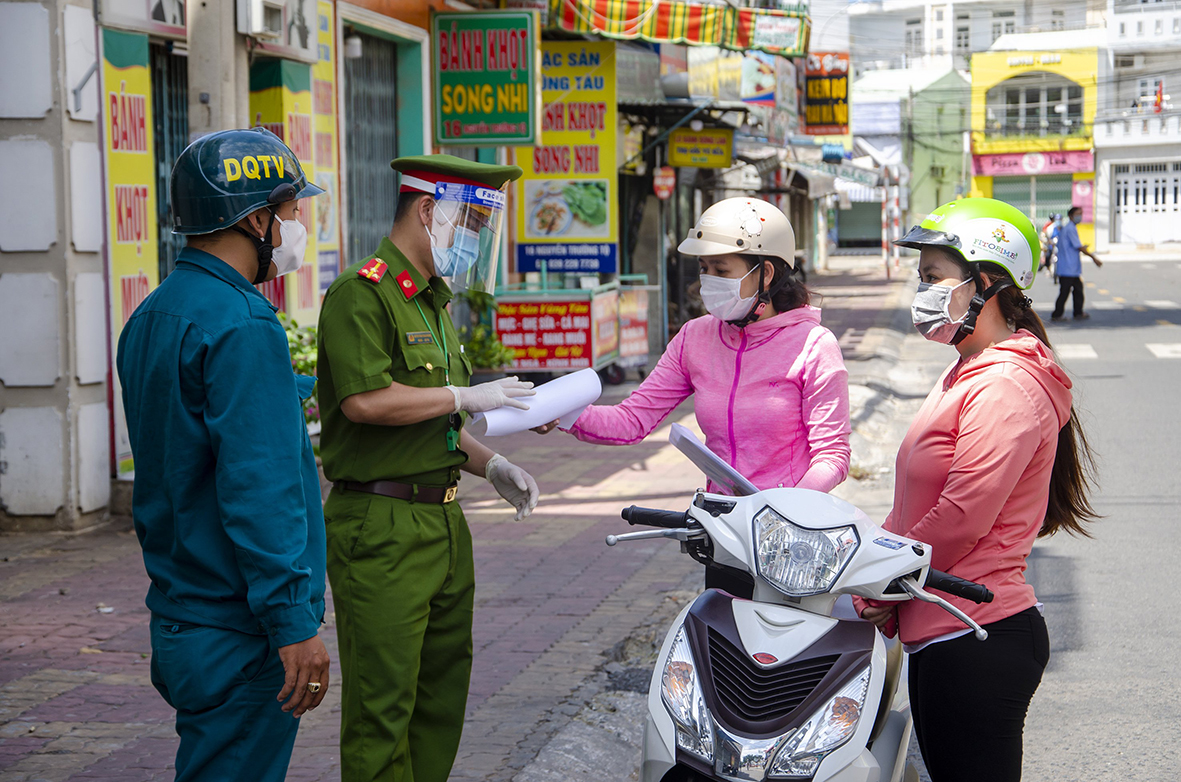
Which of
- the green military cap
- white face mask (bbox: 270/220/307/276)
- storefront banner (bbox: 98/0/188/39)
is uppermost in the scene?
storefront banner (bbox: 98/0/188/39)

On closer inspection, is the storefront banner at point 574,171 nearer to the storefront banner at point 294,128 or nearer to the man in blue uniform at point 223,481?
the storefront banner at point 294,128

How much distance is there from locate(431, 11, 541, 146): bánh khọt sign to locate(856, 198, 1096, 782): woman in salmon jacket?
918 centimetres

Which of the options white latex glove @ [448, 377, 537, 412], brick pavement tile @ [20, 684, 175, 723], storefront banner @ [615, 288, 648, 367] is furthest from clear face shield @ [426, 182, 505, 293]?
storefront banner @ [615, 288, 648, 367]

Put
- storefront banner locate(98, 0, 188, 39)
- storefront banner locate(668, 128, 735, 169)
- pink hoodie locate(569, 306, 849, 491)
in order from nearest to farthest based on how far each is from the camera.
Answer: pink hoodie locate(569, 306, 849, 491) → storefront banner locate(98, 0, 188, 39) → storefront banner locate(668, 128, 735, 169)

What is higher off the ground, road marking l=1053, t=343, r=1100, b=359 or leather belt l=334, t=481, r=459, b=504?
leather belt l=334, t=481, r=459, b=504

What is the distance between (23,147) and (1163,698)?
671cm

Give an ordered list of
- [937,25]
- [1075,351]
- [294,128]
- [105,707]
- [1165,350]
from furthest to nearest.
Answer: [937,25]
[1075,351]
[1165,350]
[294,128]
[105,707]

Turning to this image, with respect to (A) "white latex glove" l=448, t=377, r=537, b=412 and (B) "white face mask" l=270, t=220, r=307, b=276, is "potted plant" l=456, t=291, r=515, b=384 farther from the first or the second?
(B) "white face mask" l=270, t=220, r=307, b=276

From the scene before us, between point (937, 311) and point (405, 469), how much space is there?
144cm

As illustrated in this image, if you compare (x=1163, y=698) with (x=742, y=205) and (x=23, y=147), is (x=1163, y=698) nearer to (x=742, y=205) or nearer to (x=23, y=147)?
(x=742, y=205)

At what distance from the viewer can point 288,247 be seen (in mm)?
2793

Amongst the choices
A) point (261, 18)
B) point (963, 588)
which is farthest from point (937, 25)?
point (963, 588)

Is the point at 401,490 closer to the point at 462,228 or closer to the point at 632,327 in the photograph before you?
the point at 462,228

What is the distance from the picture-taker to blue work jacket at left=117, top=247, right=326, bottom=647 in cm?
250
